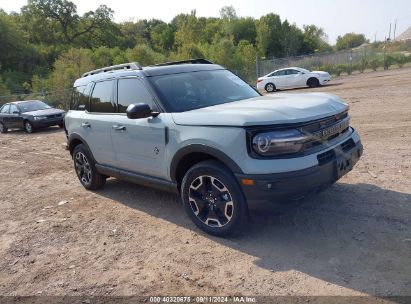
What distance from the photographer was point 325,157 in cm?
390

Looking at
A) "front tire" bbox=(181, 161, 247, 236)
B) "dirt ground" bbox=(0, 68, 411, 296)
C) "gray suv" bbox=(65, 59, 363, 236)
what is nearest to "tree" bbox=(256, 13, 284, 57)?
"dirt ground" bbox=(0, 68, 411, 296)

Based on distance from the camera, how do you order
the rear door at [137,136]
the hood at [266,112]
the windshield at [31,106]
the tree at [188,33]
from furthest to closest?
the tree at [188,33]
the windshield at [31,106]
the rear door at [137,136]
the hood at [266,112]

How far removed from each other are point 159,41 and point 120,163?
76418 mm

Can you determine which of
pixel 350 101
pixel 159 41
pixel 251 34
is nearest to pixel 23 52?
pixel 159 41

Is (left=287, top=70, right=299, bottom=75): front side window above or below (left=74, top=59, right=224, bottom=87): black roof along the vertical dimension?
below

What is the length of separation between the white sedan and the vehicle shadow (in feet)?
60.9

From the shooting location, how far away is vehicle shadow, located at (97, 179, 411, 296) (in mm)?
3351

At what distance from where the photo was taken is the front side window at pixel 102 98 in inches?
217

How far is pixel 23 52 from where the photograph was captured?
5597 centimetres

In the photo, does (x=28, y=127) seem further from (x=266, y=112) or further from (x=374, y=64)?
(x=374, y=64)

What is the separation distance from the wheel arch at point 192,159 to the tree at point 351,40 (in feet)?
358

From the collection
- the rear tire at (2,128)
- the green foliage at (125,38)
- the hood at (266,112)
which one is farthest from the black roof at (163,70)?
the green foliage at (125,38)

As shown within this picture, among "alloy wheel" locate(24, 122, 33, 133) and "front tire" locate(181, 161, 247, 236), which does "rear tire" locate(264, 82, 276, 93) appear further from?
"front tire" locate(181, 161, 247, 236)

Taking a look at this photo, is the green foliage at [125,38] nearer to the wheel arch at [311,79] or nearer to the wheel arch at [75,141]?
the wheel arch at [311,79]
